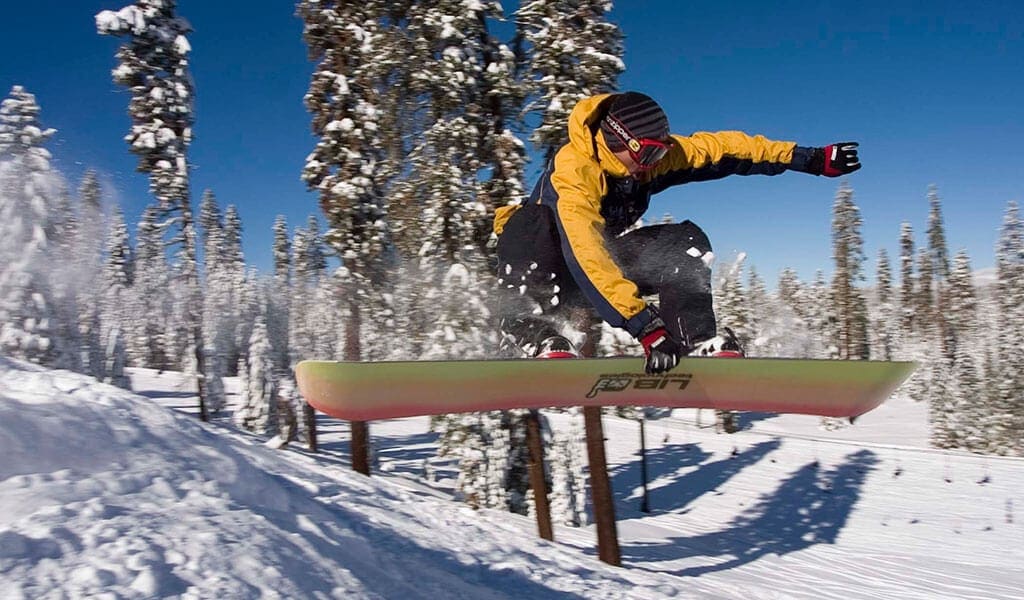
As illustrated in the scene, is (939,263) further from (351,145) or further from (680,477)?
(351,145)

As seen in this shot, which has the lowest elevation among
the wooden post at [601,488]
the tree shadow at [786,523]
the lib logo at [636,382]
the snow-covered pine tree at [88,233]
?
the tree shadow at [786,523]

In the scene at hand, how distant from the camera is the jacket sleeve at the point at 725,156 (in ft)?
15.7

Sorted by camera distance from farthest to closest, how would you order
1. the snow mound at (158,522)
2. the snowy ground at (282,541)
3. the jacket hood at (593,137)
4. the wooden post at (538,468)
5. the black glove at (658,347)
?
the wooden post at (538,468) < the jacket hood at (593,137) < the black glove at (658,347) < the snowy ground at (282,541) < the snow mound at (158,522)

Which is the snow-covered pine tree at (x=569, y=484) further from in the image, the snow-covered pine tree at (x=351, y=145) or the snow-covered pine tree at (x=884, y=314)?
the snow-covered pine tree at (x=884, y=314)

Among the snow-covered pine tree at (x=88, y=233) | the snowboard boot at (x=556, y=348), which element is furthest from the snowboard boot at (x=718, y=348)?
the snow-covered pine tree at (x=88, y=233)

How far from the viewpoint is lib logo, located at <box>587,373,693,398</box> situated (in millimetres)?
5160

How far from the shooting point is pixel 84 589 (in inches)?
105

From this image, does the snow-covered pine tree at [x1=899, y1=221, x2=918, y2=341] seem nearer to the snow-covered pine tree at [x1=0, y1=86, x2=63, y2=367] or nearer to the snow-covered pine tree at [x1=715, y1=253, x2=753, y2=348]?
the snow-covered pine tree at [x1=715, y1=253, x2=753, y2=348]

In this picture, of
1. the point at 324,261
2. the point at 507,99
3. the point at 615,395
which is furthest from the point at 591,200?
the point at 324,261

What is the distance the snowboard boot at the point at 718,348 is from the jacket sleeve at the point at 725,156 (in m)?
1.38

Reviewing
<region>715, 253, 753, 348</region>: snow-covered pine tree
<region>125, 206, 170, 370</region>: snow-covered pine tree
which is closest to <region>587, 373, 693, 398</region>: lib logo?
<region>715, 253, 753, 348</region>: snow-covered pine tree

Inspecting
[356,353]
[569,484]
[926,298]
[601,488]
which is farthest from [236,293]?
[926,298]

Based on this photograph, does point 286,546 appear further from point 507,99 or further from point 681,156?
point 507,99

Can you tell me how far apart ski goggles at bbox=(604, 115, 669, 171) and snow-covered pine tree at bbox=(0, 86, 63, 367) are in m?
19.1
